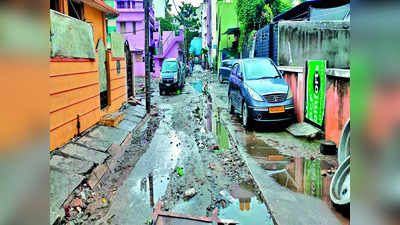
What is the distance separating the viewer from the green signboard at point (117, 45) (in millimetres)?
11775

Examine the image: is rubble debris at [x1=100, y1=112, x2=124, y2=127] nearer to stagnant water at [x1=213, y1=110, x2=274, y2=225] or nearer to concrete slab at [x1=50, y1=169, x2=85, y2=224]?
concrete slab at [x1=50, y1=169, x2=85, y2=224]

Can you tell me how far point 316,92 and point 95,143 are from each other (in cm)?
584

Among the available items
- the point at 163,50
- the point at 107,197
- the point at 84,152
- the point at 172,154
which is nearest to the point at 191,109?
the point at 172,154

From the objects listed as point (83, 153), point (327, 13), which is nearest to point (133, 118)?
point (83, 153)

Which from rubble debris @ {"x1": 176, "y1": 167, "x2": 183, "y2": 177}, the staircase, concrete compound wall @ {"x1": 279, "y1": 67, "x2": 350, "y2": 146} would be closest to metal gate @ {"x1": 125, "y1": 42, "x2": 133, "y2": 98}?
rubble debris @ {"x1": 176, "y1": 167, "x2": 183, "y2": 177}

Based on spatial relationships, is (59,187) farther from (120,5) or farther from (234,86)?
(120,5)

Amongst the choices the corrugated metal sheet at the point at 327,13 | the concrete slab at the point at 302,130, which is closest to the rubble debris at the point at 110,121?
the concrete slab at the point at 302,130

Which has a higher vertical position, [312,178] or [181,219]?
[312,178]

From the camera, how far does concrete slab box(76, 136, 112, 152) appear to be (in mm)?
7457

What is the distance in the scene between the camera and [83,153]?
6836 mm

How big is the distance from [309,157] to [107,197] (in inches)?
165

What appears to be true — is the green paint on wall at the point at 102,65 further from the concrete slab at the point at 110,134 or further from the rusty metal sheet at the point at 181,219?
the rusty metal sheet at the point at 181,219

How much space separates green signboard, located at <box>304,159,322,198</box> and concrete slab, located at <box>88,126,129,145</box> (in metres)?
4.87

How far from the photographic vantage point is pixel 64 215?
4.49 m
